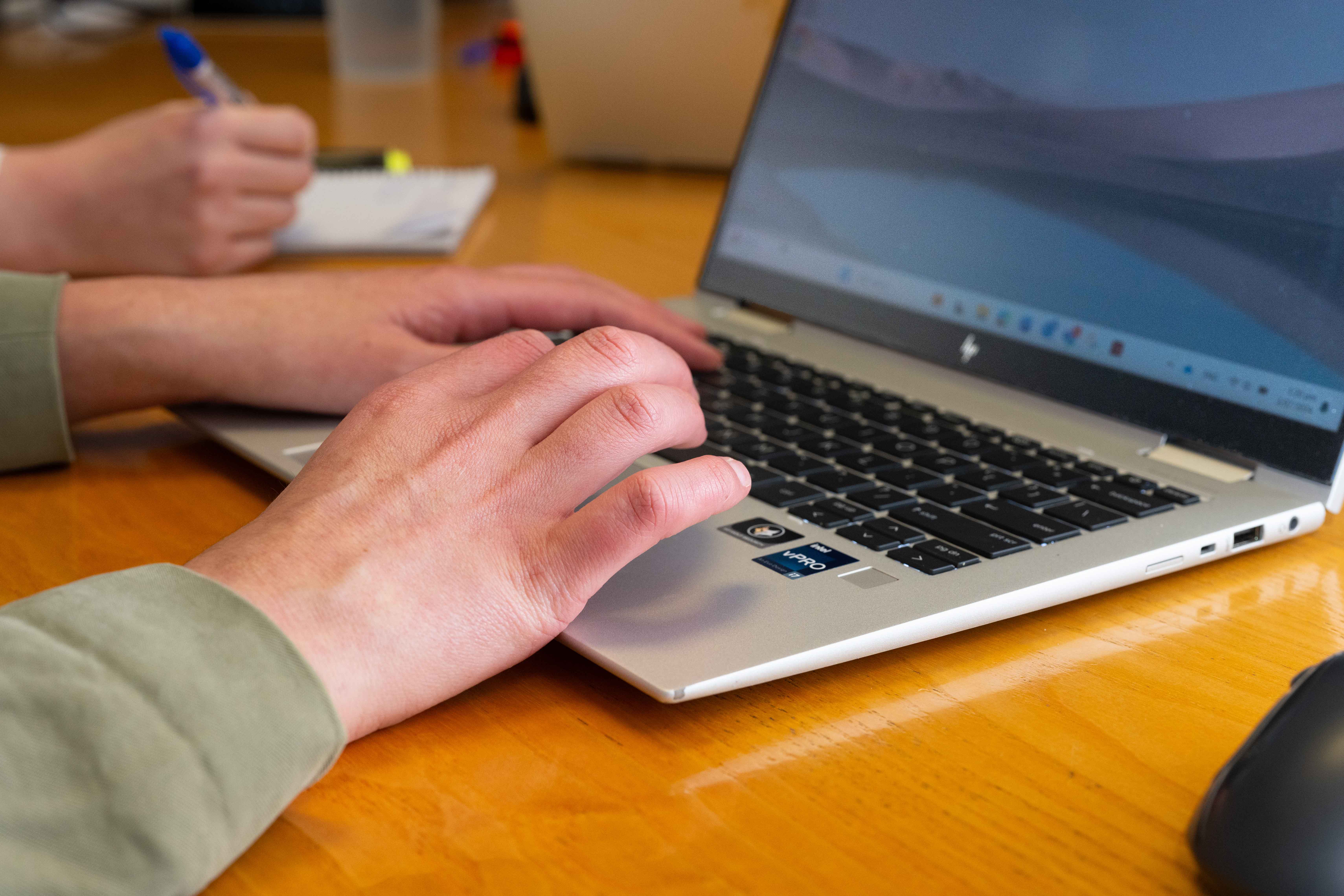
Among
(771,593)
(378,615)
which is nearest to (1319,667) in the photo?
(771,593)

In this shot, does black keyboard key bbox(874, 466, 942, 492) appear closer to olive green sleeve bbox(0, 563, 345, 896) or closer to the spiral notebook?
olive green sleeve bbox(0, 563, 345, 896)

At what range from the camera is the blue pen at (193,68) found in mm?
986

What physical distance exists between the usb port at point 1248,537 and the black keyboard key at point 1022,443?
0.11 m

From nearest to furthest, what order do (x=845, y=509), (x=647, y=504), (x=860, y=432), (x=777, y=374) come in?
(x=647, y=504) → (x=845, y=509) → (x=860, y=432) → (x=777, y=374)

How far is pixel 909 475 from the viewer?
0.57 meters

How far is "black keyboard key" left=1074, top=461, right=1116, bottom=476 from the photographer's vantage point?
0.57 meters

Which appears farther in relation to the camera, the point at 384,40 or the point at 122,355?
the point at 384,40

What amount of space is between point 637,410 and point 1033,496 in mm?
202

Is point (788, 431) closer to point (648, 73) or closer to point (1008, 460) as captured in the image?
point (1008, 460)

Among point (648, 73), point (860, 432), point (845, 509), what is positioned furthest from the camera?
point (648, 73)

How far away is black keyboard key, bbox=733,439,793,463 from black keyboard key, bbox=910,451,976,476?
2.6 inches

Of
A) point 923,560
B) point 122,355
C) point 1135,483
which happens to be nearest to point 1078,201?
point 1135,483

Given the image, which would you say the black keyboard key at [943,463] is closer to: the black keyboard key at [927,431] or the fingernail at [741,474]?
the black keyboard key at [927,431]

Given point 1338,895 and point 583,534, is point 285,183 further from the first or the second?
point 1338,895
